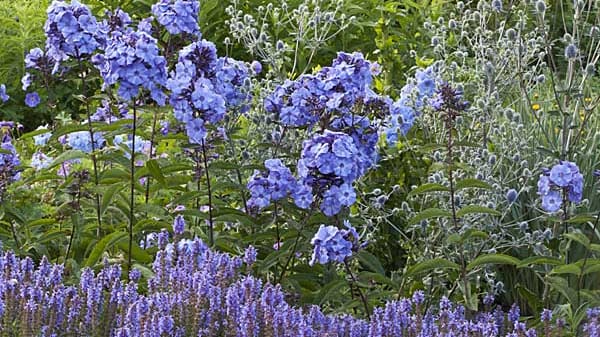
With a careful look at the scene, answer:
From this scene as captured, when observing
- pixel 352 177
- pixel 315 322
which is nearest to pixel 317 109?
pixel 352 177

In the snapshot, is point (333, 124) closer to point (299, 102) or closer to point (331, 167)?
point (299, 102)

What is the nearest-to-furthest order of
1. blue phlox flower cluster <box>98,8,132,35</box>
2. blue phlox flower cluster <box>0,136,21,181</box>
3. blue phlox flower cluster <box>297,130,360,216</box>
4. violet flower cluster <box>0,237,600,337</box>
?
violet flower cluster <box>0,237,600,337</box>
blue phlox flower cluster <box>297,130,360,216</box>
blue phlox flower cluster <box>98,8,132,35</box>
blue phlox flower cluster <box>0,136,21,181</box>

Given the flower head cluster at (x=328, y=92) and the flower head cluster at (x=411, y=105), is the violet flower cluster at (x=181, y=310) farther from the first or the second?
the flower head cluster at (x=411, y=105)

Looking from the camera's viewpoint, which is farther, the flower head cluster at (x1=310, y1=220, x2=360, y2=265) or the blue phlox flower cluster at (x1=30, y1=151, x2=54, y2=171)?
the blue phlox flower cluster at (x1=30, y1=151, x2=54, y2=171)

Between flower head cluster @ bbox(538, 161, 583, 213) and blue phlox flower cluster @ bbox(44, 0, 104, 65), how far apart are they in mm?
1394

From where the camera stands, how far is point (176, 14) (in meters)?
3.14

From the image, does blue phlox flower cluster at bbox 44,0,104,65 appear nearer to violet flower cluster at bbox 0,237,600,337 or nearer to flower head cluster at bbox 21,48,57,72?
flower head cluster at bbox 21,48,57,72

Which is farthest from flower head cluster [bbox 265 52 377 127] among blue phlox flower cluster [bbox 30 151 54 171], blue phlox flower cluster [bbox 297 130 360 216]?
blue phlox flower cluster [bbox 30 151 54 171]

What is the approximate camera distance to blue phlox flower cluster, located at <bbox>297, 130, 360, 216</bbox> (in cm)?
279

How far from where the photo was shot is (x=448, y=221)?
11.4 ft

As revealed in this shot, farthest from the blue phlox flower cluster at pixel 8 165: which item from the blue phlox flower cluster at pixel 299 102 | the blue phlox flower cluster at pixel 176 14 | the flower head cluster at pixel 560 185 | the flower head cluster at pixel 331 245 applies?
the flower head cluster at pixel 560 185

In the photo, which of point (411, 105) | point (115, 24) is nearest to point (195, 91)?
point (115, 24)

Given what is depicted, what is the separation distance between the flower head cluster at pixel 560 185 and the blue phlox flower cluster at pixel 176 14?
113 centimetres

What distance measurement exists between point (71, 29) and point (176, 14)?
1.04 feet
